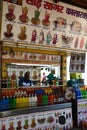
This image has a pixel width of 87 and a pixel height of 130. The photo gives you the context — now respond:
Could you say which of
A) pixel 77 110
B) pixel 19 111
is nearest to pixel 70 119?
pixel 77 110

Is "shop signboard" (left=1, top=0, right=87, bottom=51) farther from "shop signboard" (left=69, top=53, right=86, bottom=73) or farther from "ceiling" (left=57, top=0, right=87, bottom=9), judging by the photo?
"shop signboard" (left=69, top=53, right=86, bottom=73)

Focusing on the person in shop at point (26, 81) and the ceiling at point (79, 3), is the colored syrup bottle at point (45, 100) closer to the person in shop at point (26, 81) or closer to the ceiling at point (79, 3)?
the person in shop at point (26, 81)

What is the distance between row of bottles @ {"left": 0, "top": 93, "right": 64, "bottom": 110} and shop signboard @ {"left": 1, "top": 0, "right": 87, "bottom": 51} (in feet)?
2.99

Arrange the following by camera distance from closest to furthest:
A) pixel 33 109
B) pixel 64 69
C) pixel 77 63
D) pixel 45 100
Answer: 1. pixel 33 109
2. pixel 45 100
3. pixel 77 63
4. pixel 64 69

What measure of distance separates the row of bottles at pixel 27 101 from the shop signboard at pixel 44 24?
913 mm

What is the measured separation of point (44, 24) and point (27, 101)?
1.33 metres

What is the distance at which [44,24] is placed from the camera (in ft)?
12.9

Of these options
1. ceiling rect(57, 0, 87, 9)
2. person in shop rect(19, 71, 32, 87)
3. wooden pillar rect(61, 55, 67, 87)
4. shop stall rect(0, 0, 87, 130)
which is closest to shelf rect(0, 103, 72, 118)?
shop stall rect(0, 0, 87, 130)

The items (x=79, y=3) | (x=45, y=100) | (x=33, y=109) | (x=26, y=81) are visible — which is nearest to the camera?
(x=33, y=109)

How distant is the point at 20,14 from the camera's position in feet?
11.9

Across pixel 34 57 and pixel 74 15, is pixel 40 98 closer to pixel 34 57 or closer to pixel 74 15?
pixel 34 57

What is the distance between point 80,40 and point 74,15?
20.4 inches

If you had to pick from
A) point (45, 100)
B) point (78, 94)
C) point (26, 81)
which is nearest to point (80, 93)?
point (78, 94)

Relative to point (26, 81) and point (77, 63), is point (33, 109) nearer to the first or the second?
point (26, 81)
